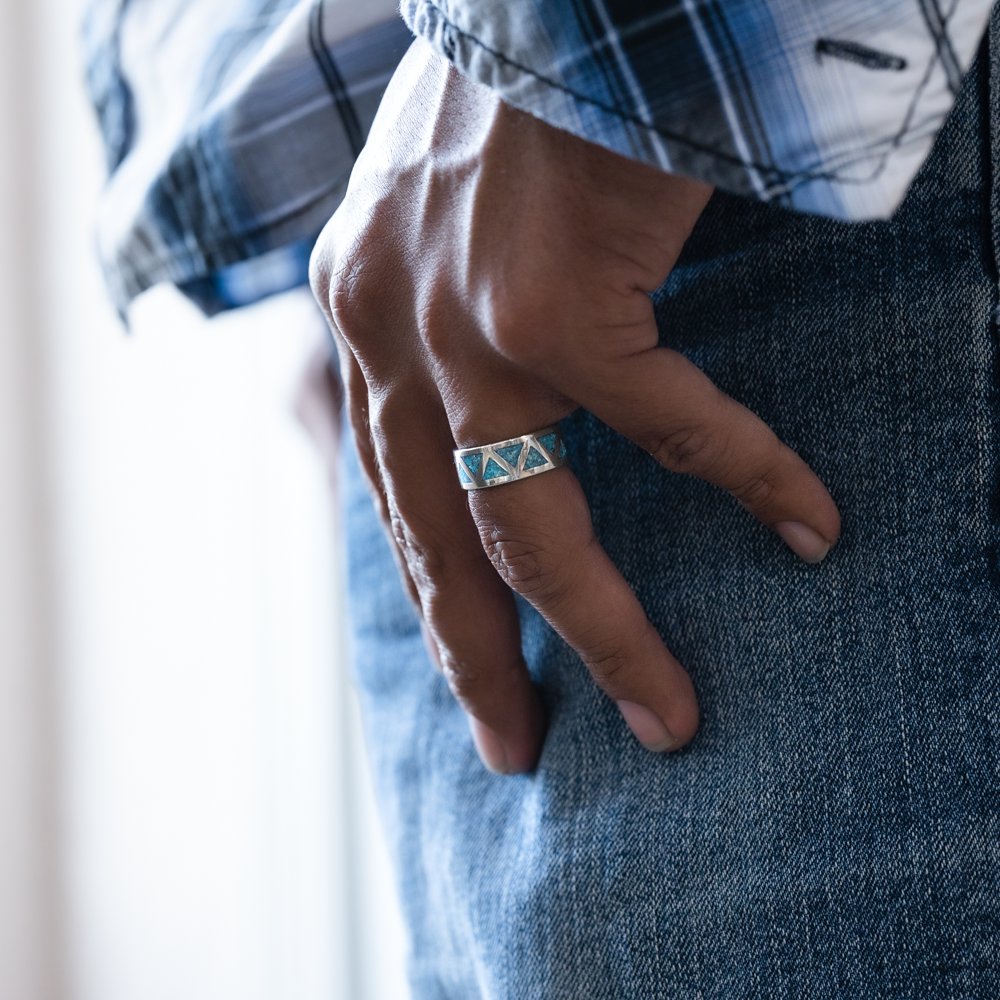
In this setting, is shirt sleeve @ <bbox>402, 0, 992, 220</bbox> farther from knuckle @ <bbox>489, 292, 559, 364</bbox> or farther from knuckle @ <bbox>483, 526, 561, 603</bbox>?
knuckle @ <bbox>483, 526, 561, 603</bbox>

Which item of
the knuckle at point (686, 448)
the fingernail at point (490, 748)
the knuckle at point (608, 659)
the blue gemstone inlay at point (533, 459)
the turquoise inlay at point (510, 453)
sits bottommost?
the fingernail at point (490, 748)

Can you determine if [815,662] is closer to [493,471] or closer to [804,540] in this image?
[804,540]

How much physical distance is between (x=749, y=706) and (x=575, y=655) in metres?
0.11

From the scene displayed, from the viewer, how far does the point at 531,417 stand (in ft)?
1.46

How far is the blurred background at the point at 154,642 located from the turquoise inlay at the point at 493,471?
120cm

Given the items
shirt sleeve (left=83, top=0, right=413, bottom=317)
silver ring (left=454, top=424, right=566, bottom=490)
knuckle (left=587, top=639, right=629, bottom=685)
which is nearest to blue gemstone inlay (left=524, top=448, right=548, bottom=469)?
silver ring (left=454, top=424, right=566, bottom=490)

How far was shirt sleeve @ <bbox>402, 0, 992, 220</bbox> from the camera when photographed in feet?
1.13

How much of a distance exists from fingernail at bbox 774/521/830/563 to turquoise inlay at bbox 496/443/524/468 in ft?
0.44

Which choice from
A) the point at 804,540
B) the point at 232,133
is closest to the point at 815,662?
the point at 804,540

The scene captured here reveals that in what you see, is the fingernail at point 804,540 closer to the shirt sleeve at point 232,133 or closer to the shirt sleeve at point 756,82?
the shirt sleeve at point 756,82

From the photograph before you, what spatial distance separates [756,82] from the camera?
1.18ft

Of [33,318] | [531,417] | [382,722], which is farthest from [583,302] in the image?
[33,318]

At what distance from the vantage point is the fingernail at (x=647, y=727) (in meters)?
0.48

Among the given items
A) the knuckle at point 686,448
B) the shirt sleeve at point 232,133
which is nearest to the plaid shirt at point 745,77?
the knuckle at point 686,448
